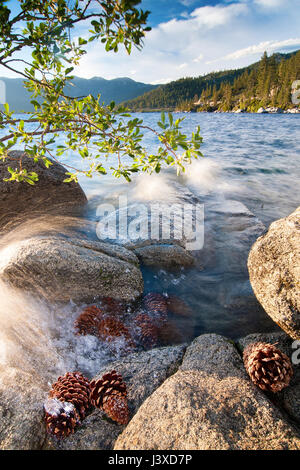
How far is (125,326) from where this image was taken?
4.38 m

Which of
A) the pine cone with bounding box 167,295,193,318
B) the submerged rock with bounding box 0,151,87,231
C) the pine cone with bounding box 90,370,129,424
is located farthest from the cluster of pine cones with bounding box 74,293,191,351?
the submerged rock with bounding box 0,151,87,231

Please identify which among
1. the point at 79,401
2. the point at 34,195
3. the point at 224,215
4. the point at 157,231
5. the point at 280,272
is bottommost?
the point at 79,401

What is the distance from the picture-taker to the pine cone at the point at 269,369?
277 cm

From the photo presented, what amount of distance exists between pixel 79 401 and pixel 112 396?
36 centimetres

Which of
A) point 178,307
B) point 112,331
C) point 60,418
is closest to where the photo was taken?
point 60,418

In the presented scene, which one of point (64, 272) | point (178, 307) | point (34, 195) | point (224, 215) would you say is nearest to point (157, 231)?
point (178, 307)

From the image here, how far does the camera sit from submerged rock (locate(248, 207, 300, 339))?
335cm

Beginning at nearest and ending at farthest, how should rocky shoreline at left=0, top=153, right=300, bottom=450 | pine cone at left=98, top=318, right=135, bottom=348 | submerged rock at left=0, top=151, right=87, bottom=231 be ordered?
1. rocky shoreline at left=0, top=153, right=300, bottom=450
2. pine cone at left=98, top=318, right=135, bottom=348
3. submerged rock at left=0, top=151, right=87, bottom=231

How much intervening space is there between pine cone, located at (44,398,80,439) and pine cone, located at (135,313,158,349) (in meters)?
1.70

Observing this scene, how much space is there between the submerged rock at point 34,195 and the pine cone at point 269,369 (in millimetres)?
7551

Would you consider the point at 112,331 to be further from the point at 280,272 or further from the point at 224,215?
the point at 224,215

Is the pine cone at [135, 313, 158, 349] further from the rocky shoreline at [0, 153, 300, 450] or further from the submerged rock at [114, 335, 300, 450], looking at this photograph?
the submerged rock at [114, 335, 300, 450]

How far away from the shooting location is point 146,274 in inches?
231
